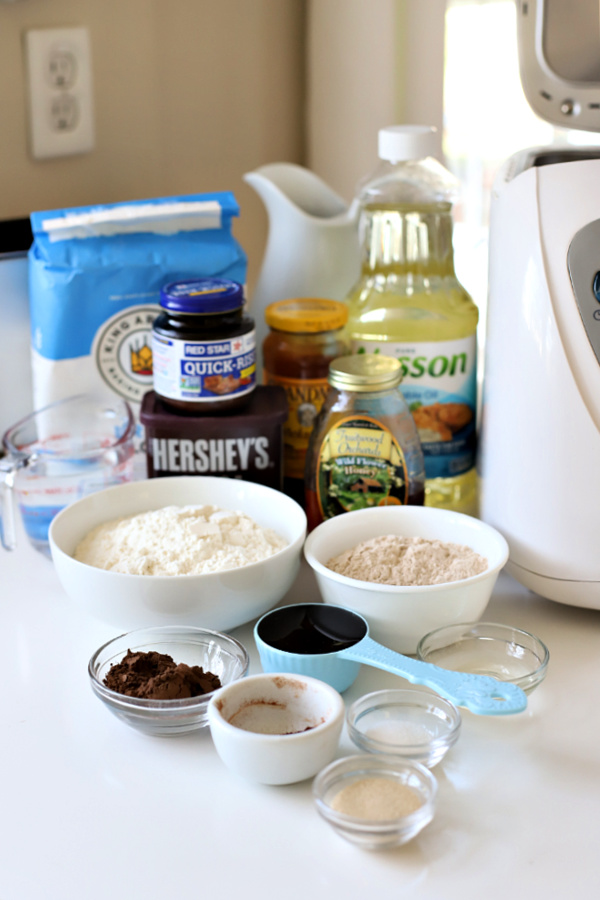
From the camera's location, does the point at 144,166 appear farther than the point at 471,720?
Yes

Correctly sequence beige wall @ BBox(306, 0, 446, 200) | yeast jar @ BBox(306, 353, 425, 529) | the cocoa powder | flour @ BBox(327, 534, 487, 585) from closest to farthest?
the cocoa powder, flour @ BBox(327, 534, 487, 585), yeast jar @ BBox(306, 353, 425, 529), beige wall @ BBox(306, 0, 446, 200)

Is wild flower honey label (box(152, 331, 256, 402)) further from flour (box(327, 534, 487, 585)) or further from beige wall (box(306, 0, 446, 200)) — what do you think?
beige wall (box(306, 0, 446, 200))

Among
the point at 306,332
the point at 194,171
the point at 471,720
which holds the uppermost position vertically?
the point at 194,171

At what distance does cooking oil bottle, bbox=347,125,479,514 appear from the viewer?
0.91 meters

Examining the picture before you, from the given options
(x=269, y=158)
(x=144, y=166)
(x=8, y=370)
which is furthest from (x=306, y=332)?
(x=269, y=158)

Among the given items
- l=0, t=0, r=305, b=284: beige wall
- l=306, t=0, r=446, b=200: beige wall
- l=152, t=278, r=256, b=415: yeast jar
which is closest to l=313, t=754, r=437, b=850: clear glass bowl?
l=152, t=278, r=256, b=415: yeast jar

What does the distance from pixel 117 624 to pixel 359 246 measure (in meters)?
0.53

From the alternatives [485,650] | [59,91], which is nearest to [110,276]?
[59,91]

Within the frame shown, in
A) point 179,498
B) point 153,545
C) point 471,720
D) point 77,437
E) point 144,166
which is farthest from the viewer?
point 144,166

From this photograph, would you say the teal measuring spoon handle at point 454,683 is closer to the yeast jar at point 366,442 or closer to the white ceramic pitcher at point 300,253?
the yeast jar at point 366,442

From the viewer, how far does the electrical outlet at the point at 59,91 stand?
3.48 feet

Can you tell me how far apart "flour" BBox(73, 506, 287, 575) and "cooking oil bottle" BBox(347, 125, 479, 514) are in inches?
8.8

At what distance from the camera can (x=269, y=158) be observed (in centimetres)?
144

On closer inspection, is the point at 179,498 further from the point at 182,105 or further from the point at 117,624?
the point at 182,105
